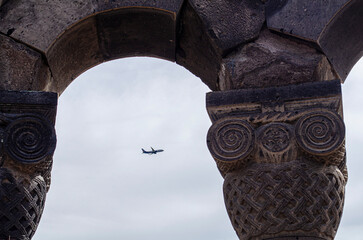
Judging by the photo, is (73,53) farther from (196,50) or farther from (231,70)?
(231,70)

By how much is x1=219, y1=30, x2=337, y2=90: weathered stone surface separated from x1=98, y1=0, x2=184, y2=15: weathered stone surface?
58 cm

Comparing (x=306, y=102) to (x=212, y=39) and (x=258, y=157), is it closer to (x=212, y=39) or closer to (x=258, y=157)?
(x=258, y=157)

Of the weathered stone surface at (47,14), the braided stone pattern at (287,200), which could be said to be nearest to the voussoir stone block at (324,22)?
the weathered stone surface at (47,14)

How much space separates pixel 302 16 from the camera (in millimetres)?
5469

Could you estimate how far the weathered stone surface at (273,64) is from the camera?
17.4 ft

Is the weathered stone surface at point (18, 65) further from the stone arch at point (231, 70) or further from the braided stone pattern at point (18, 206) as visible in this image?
the braided stone pattern at point (18, 206)

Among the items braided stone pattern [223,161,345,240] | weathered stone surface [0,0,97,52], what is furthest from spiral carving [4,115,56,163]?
braided stone pattern [223,161,345,240]

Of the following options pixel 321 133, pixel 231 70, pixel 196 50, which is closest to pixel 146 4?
pixel 196 50

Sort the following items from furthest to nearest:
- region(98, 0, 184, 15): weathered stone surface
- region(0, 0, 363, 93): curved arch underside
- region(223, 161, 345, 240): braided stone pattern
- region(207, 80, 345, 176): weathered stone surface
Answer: region(98, 0, 184, 15): weathered stone surface
region(0, 0, 363, 93): curved arch underside
region(207, 80, 345, 176): weathered stone surface
region(223, 161, 345, 240): braided stone pattern

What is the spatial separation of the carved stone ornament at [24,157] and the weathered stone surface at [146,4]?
923 mm

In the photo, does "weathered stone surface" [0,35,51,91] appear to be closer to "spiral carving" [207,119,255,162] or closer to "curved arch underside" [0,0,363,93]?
"curved arch underside" [0,0,363,93]

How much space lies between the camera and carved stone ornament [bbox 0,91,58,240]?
15.9ft

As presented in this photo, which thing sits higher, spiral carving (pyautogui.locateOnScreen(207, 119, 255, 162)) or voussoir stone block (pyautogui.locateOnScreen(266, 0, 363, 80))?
voussoir stone block (pyautogui.locateOnScreen(266, 0, 363, 80))

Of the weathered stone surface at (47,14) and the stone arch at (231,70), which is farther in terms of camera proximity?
the weathered stone surface at (47,14)
